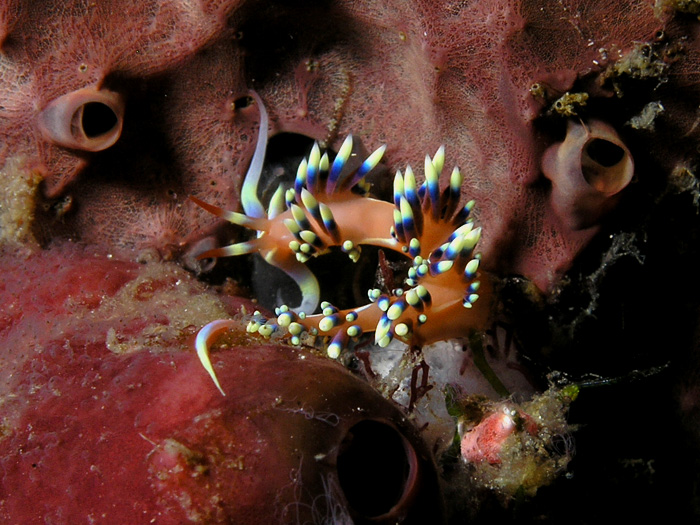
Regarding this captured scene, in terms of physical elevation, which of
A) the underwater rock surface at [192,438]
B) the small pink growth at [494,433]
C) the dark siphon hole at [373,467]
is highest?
the underwater rock surface at [192,438]

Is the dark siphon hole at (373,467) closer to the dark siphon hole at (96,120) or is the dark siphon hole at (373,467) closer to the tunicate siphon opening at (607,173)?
the tunicate siphon opening at (607,173)

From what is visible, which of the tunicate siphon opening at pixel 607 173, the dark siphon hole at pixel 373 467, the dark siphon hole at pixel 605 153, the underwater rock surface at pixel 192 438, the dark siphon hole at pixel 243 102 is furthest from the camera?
the dark siphon hole at pixel 243 102

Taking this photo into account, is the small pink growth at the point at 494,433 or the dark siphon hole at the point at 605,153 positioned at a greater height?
the dark siphon hole at the point at 605,153

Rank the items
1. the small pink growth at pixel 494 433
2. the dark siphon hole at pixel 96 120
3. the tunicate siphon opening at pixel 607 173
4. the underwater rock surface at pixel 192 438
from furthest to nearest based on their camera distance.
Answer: the dark siphon hole at pixel 96 120 → the tunicate siphon opening at pixel 607 173 → the small pink growth at pixel 494 433 → the underwater rock surface at pixel 192 438

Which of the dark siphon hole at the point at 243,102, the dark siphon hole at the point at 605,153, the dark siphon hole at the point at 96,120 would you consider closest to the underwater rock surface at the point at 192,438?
the dark siphon hole at the point at 96,120

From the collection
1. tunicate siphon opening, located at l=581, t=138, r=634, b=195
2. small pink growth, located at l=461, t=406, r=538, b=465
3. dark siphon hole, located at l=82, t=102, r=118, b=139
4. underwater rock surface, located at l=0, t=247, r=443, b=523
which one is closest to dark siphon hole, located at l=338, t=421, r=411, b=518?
underwater rock surface, located at l=0, t=247, r=443, b=523

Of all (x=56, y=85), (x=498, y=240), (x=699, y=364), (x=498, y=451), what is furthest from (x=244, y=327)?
(x=699, y=364)

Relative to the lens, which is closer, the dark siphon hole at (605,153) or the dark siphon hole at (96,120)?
the dark siphon hole at (605,153)
